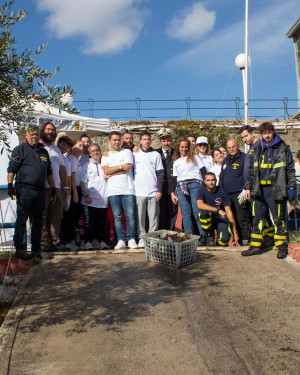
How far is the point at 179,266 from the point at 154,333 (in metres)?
1.74

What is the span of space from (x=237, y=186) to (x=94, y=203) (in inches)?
95.8

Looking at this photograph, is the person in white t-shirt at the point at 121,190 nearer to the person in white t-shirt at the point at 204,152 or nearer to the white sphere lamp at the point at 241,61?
the person in white t-shirt at the point at 204,152

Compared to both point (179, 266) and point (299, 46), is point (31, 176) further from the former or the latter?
point (299, 46)

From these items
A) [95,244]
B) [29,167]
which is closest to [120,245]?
[95,244]

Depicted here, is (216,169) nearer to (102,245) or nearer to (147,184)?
(147,184)

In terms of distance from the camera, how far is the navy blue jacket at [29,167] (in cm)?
517

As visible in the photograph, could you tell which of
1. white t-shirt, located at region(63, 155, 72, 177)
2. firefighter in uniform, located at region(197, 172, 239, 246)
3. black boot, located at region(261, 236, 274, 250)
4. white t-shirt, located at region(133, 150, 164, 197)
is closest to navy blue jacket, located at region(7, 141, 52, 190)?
white t-shirt, located at region(63, 155, 72, 177)

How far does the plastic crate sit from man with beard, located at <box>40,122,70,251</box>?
5.02 feet

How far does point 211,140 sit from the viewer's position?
16.8 meters

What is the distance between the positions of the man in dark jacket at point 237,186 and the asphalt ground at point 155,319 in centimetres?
99

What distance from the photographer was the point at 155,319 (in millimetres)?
3799

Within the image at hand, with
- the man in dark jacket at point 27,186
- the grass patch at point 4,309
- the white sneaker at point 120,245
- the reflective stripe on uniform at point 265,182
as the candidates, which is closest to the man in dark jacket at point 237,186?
the reflective stripe on uniform at point 265,182

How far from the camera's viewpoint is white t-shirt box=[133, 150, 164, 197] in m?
6.40

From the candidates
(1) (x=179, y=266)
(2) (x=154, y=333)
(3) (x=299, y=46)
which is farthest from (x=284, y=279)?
(3) (x=299, y=46)
